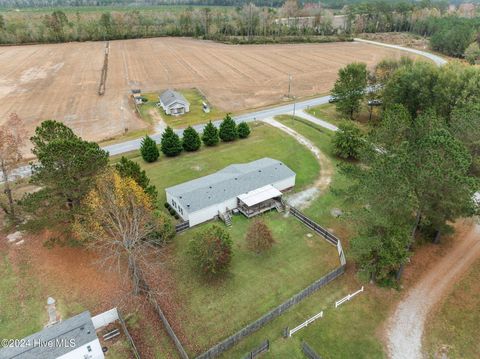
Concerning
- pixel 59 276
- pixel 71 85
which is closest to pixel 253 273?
Answer: pixel 59 276

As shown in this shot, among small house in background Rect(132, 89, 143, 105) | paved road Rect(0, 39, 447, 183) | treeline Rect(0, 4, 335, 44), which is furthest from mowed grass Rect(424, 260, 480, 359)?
treeline Rect(0, 4, 335, 44)

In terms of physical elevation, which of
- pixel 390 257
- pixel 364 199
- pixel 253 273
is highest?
pixel 364 199

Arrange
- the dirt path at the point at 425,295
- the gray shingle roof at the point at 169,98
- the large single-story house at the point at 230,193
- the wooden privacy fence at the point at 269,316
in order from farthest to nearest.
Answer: the gray shingle roof at the point at 169,98
the large single-story house at the point at 230,193
the dirt path at the point at 425,295
the wooden privacy fence at the point at 269,316

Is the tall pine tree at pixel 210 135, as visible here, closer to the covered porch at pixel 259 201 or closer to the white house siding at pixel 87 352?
the covered porch at pixel 259 201

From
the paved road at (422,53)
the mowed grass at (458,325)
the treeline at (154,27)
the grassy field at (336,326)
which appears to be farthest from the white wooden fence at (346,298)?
the treeline at (154,27)

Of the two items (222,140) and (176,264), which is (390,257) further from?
(222,140)

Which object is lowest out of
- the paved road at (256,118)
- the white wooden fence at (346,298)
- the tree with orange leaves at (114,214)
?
the white wooden fence at (346,298)
